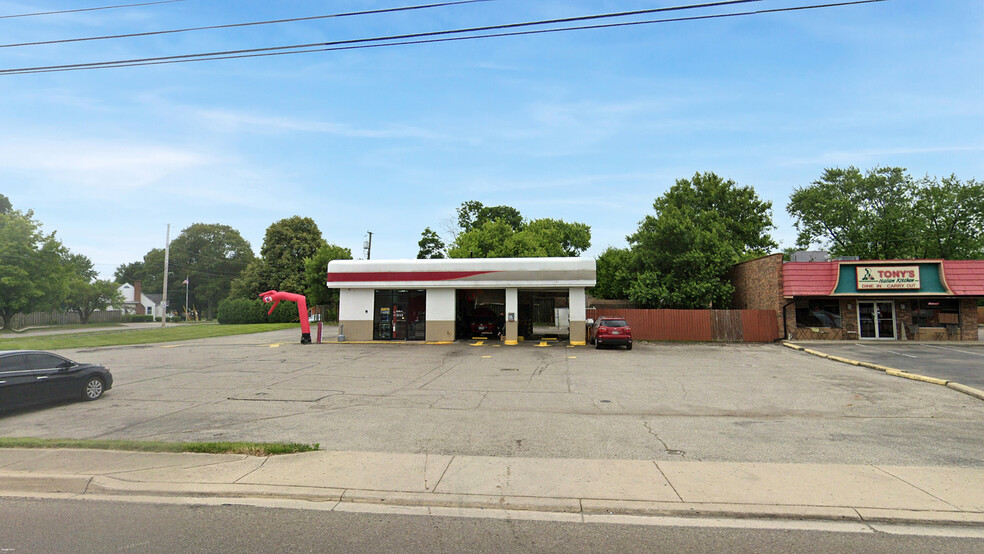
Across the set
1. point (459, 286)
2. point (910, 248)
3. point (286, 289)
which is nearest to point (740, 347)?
point (459, 286)

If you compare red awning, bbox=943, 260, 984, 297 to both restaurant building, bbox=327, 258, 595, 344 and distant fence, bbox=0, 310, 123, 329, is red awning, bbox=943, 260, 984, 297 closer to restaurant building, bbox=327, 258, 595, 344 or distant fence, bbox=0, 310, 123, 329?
restaurant building, bbox=327, 258, 595, 344

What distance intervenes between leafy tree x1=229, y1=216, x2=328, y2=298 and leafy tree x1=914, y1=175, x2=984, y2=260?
63016mm

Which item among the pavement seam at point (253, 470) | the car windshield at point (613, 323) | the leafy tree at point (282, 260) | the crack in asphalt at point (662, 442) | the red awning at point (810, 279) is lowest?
the crack in asphalt at point (662, 442)

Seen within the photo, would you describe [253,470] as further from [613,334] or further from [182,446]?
[613,334]

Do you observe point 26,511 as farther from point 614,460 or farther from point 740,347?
point 740,347

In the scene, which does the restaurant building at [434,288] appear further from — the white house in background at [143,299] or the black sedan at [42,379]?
the white house in background at [143,299]

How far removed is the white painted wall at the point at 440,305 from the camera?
2808 cm

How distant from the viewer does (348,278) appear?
1123 inches

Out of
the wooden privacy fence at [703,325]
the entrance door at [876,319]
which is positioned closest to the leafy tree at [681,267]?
the wooden privacy fence at [703,325]

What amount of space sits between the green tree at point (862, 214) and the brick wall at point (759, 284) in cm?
2267

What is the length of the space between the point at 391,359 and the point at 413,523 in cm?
1585

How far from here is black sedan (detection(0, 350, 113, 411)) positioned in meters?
10.9

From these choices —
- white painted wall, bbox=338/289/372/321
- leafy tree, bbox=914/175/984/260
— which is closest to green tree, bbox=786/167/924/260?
leafy tree, bbox=914/175/984/260

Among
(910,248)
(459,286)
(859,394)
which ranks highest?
(910,248)
